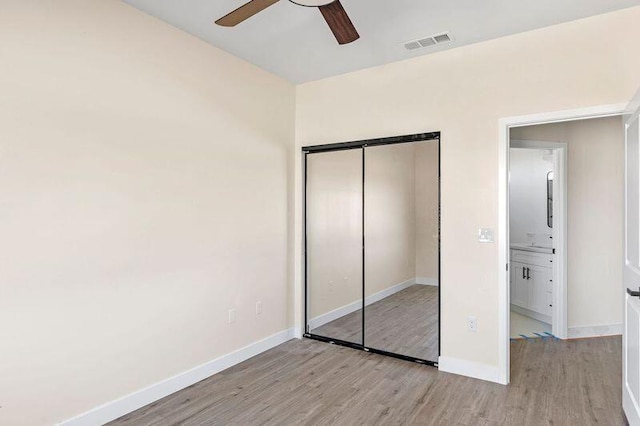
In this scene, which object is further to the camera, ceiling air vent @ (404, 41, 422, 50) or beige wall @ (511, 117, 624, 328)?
beige wall @ (511, 117, 624, 328)

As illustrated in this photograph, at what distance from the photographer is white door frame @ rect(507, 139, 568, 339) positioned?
4121mm

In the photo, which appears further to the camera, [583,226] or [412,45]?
[583,226]

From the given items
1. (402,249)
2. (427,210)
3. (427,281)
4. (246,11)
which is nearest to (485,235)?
(427,210)

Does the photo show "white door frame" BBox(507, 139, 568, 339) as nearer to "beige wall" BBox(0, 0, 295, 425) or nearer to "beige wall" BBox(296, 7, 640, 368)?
"beige wall" BBox(296, 7, 640, 368)

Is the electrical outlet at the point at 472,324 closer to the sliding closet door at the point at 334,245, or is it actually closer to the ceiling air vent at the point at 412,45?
the sliding closet door at the point at 334,245

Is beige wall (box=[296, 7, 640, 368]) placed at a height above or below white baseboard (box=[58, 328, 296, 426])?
above

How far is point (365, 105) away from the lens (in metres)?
3.83

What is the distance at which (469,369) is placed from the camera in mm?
3232

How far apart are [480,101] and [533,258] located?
2.31 meters

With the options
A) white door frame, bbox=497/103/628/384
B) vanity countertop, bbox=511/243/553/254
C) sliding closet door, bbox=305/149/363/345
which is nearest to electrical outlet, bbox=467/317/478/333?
white door frame, bbox=497/103/628/384

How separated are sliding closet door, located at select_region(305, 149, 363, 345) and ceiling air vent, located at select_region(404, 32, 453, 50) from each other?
3.59ft

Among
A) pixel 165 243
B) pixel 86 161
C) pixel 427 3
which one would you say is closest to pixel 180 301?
pixel 165 243

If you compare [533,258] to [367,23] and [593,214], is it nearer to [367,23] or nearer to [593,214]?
[593,214]

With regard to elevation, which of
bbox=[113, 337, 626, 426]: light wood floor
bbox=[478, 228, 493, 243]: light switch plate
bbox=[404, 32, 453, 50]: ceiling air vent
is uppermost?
bbox=[404, 32, 453, 50]: ceiling air vent
